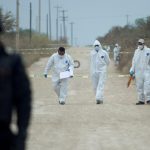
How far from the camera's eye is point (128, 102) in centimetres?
2044

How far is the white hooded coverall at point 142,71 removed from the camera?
19.1 m

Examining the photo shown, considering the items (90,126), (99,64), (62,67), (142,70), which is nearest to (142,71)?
(142,70)

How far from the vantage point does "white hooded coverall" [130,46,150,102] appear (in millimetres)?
19125

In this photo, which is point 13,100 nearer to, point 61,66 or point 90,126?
point 90,126

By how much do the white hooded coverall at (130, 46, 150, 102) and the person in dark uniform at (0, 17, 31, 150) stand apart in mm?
14222

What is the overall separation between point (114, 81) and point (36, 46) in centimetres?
4643

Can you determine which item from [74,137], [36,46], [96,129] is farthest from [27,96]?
[36,46]

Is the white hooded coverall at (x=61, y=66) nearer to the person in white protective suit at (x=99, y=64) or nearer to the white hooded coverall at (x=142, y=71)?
the person in white protective suit at (x=99, y=64)

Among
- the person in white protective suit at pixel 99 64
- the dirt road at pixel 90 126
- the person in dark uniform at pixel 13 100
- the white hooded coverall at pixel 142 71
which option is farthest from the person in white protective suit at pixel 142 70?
the person in dark uniform at pixel 13 100

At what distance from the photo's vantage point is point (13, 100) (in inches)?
197

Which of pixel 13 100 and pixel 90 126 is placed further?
pixel 90 126

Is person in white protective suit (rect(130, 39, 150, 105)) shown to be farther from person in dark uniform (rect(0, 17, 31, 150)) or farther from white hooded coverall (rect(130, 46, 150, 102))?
person in dark uniform (rect(0, 17, 31, 150))

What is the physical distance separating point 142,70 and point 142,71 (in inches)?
1.2

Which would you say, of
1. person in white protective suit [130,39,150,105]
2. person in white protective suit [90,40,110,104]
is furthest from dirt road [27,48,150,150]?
person in white protective suit [90,40,110,104]
